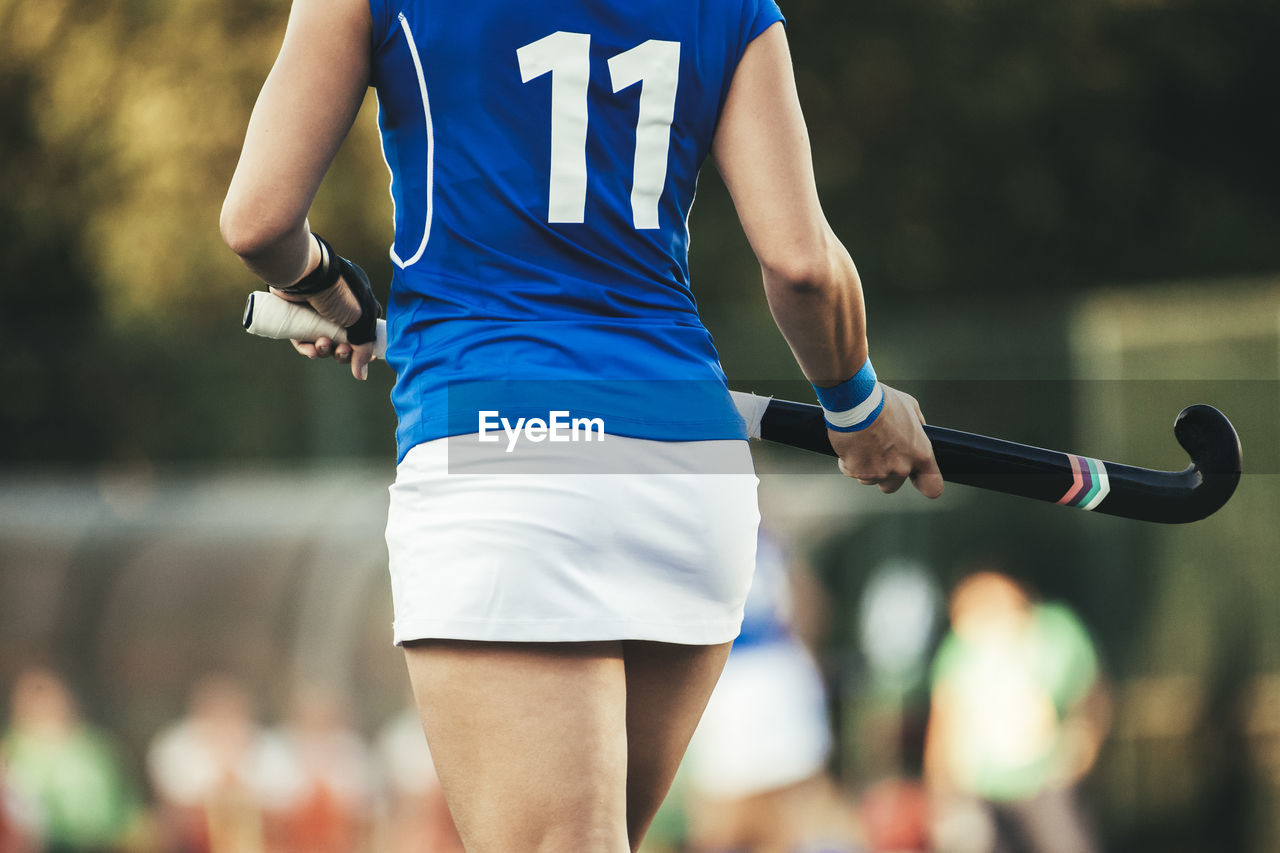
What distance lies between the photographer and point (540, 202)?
2213 mm

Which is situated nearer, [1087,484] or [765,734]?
[1087,484]

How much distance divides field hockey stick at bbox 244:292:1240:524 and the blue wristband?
84 millimetres

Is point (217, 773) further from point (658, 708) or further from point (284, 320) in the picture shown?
point (658, 708)

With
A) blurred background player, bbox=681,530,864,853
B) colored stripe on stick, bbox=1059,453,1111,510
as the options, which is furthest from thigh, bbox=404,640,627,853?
blurred background player, bbox=681,530,864,853

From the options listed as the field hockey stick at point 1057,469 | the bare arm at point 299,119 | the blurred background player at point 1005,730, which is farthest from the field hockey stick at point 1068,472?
the blurred background player at point 1005,730

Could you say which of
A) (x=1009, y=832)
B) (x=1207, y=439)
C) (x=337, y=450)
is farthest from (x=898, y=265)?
(x=1207, y=439)

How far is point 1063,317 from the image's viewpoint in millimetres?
9273

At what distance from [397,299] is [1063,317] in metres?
7.43

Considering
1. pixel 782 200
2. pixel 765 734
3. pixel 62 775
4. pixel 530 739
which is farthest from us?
pixel 62 775

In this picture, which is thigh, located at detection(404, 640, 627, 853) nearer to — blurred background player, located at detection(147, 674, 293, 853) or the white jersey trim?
the white jersey trim

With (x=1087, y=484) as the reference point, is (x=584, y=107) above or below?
above

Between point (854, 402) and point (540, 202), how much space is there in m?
0.61

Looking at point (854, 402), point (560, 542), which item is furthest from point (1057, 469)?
point (560, 542)

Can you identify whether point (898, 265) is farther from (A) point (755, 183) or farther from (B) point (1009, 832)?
(A) point (755, 183)
